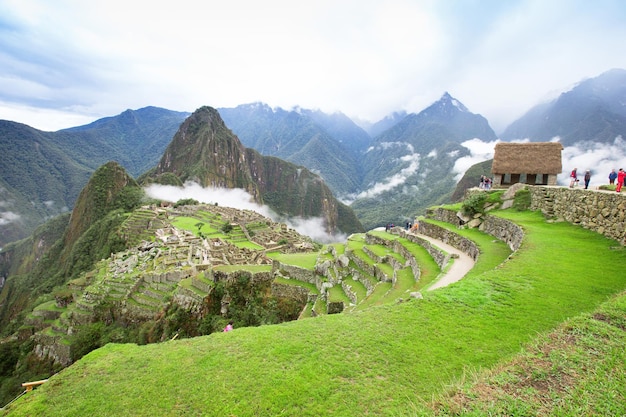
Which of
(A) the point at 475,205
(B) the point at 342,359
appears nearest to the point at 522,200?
(A) the point at 475,205

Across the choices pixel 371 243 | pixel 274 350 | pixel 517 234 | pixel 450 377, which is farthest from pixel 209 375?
pixel 371 243

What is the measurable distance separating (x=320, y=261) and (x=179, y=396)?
51.4ft

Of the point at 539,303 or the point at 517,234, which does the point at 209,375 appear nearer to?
the point at 539,303

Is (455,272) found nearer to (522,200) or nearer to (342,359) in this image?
(342,359)

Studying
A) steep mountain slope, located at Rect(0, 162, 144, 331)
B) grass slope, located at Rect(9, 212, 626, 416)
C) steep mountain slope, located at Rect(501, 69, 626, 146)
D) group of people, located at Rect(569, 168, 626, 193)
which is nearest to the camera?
grass slope, located at Rect(9, 212, 626, 416)

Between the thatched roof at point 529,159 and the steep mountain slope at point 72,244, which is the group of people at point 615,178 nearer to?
the thatched roof at point 529,159

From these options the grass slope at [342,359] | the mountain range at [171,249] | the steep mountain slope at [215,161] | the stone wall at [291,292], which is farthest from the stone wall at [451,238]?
the steep mountain slope at [215,161]

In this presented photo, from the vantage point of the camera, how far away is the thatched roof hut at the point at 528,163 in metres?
23.6

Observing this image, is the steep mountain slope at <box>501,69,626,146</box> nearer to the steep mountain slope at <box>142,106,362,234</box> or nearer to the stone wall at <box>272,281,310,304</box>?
the steep mountain slope at <box>142,106,362,234</box>

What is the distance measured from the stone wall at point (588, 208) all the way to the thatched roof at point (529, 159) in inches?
345

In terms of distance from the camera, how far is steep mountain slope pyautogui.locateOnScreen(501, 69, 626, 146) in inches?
4656

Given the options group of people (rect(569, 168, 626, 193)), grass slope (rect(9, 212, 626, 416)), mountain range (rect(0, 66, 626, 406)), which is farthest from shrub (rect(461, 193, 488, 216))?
grass slope (rect(9, 212, 626, 416))

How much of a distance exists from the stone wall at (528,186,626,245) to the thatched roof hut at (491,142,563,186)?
8.82m

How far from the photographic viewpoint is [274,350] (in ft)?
20.0
